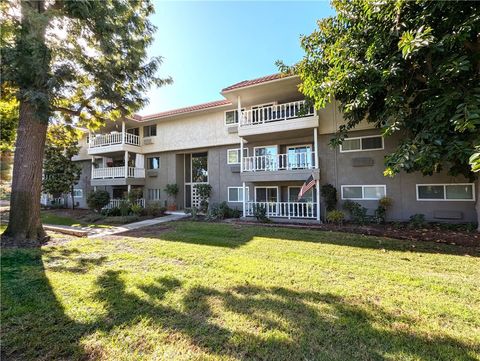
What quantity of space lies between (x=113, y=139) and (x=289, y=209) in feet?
46.7

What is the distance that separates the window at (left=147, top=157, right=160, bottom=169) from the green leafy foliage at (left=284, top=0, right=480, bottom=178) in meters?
13.0

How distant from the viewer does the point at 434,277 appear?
4660 millimetres

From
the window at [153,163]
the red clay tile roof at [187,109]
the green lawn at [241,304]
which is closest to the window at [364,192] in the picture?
the green lawn at [241,304]

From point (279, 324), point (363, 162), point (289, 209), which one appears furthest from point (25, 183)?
point (363, 162)

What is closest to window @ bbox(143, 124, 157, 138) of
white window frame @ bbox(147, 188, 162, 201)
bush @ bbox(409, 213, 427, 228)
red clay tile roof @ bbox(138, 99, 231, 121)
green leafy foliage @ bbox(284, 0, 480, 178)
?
red clay tile roof @ bbox(138, 99, 231, 121)

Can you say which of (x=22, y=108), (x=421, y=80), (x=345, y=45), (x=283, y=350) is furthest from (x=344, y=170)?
(x=22, y=108)

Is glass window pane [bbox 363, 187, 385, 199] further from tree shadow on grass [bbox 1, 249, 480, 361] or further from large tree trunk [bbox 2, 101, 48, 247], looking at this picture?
large tree trunk [bbox 2, 101, 48, 247]

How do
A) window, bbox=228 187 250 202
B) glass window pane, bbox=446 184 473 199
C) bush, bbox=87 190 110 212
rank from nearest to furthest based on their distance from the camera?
glass window pane, bbox=446 184 473 199, window, bbox=228 187 250 202, bush, bbox=87 190 110 212

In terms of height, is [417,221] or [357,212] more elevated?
[357,212]

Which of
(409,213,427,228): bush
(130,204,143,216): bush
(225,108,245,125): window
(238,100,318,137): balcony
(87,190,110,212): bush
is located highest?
(225,108,245,125): window

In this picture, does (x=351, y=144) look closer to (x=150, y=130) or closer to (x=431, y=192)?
(x=431, y=192)

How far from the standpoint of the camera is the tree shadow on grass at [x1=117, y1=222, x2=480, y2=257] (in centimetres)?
680

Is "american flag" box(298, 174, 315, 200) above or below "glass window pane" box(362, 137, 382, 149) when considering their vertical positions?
below

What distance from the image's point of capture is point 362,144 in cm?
1194
